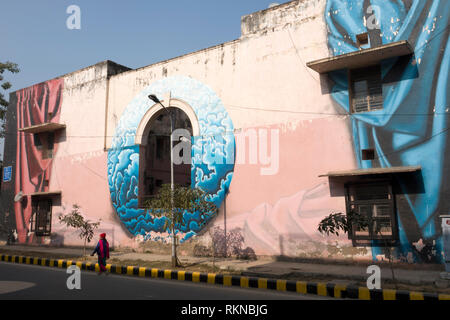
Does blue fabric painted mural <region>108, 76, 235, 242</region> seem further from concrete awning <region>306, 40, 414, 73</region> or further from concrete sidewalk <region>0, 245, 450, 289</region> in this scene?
concrete awning <region>306, 40, 414, 73</region>

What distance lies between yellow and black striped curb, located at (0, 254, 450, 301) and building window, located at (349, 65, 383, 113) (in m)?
5.47

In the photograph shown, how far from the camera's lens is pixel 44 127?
18.5 m

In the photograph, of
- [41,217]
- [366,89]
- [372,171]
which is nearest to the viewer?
[372,171]

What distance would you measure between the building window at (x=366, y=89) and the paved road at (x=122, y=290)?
5.94m

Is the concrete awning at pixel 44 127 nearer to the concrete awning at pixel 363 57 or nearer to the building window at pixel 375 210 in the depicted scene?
the concrete awning at pixel 363 57

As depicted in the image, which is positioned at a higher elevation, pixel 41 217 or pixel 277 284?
pixel 41 217

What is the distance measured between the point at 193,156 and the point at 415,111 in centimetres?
738

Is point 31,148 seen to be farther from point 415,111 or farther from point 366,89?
point 415,111

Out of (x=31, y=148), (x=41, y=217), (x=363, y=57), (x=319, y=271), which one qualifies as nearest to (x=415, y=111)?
(x=363, y=57)

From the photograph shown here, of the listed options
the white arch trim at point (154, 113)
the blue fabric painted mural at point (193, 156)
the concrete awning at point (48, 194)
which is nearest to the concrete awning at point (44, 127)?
the concrete awning at point (48, 194)

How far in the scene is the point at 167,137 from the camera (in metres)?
18.8

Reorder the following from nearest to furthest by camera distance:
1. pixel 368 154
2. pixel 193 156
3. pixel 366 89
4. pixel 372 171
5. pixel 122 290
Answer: pixel 122 290 → pixel 372 171 → pixel 368 154 → pixel 366 89 → pixel 193 156

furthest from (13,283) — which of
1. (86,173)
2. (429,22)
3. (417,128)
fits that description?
(429,22)

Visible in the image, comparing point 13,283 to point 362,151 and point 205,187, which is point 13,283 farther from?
point 362,151
